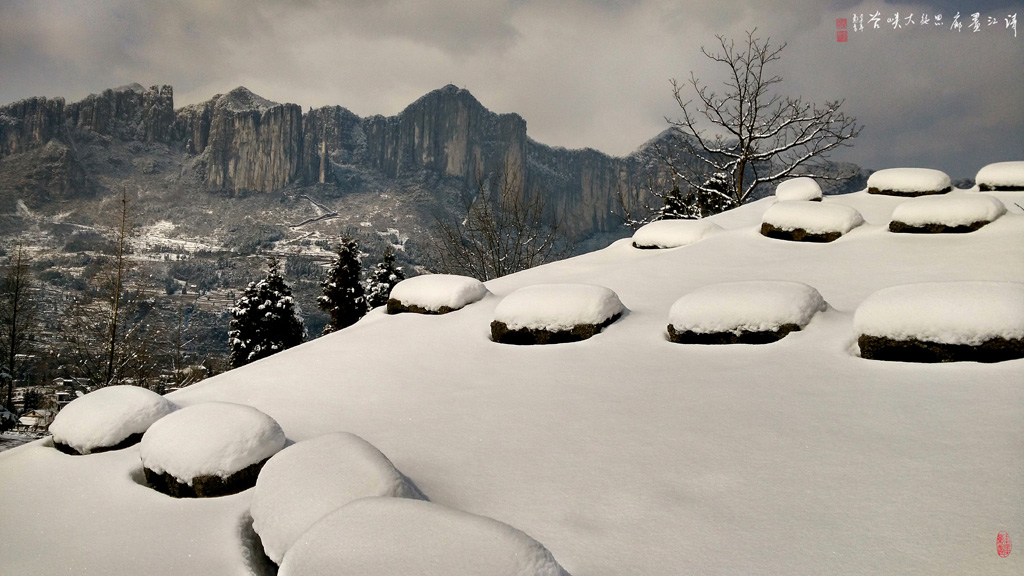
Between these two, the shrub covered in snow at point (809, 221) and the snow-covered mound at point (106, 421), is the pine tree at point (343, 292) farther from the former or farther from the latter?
the snow-covered mound at point (106, 421)

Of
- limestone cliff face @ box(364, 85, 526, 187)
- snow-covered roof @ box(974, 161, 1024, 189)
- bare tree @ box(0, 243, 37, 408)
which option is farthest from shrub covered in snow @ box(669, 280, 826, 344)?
limestone cliff face @ box(364, 85, 526, 187)

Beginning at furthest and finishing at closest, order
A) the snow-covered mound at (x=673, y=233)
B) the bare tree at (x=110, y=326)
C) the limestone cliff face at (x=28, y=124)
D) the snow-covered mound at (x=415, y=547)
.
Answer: the limestone cliff face at (x=28, y=124), the bare tree at (x=110, y=326), the snow-covered mound at (x=673, y=233), the snow-covered mound at (x=415, y=547)

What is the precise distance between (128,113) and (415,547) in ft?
445

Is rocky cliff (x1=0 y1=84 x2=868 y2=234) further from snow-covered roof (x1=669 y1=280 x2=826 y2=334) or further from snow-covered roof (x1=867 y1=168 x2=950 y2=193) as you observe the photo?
snow-covered roof (x1=669 y1=280 x2=826 y2=334)

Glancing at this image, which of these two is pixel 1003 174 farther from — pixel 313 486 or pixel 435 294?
pixel 313 486

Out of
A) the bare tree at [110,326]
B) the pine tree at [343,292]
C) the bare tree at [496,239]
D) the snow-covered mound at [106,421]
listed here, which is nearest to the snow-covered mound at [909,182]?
the bare tree at [496,239]

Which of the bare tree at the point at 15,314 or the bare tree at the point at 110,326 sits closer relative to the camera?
the bare tree at the point at 110,326

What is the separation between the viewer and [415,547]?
5.97ft

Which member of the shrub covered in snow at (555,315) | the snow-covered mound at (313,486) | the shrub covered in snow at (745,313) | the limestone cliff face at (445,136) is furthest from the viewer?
the limestone cliff face at (445,136)

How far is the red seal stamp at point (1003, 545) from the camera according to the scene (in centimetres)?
186

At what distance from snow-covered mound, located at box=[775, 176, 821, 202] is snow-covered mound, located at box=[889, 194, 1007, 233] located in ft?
7.27

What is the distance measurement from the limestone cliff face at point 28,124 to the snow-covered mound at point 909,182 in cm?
7866

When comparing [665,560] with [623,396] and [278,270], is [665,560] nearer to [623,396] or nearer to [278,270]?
[623,396]

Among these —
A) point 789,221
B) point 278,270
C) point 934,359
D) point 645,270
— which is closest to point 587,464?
point 934,359
